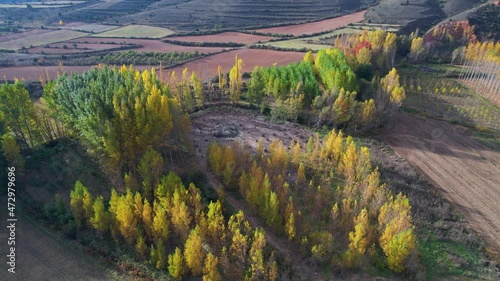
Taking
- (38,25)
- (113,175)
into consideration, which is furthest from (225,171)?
(38,25)

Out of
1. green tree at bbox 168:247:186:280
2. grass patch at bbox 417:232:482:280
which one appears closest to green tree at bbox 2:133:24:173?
green tree at bbox 168:247:186:280

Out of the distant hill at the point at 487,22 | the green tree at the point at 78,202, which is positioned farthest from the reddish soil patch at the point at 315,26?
the green tree at the point at 78,202

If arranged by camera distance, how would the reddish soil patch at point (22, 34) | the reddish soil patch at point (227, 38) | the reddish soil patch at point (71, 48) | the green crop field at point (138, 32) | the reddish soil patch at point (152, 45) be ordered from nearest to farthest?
the reddish soil patch at point (152, 45) < the reddish soil patch at point (71, 48) < the reddish soil patch at point (227, 38) < the reddish soil patch at point (22, 34) < the green crop field at point (138, 32)

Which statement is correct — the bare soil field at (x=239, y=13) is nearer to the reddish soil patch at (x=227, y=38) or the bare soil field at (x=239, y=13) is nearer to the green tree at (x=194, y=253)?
the reddish soil patch at (x=227, y=38)

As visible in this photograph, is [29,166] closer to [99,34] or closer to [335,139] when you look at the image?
[335,139]

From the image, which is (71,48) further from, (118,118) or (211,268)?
(211,268)

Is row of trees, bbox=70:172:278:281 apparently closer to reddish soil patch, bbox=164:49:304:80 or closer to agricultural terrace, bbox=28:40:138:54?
reddish soil patch, bbox=164:49:304:80
